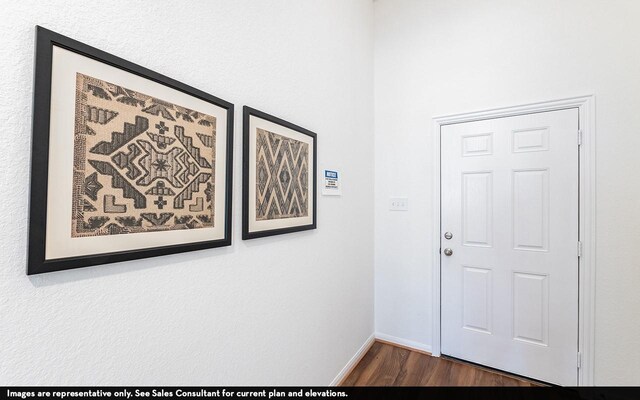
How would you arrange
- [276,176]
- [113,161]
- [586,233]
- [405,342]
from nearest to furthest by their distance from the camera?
[113,161] → [276,176] → [586,233] → [405,342]

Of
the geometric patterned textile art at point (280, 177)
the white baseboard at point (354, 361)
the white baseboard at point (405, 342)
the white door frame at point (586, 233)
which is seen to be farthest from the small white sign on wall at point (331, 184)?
the white door frame at point (586, 233)

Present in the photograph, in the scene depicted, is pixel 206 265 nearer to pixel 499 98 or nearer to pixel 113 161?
pixel 113 161

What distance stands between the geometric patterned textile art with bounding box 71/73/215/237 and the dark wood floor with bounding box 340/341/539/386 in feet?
5.91

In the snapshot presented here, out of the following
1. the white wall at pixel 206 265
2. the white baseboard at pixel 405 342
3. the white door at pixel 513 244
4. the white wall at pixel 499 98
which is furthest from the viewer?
the white baseboard at pixel 405 342

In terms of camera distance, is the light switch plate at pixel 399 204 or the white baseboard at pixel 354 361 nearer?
the white baseboard at pixel 354 361

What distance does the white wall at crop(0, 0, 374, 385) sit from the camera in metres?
0.65

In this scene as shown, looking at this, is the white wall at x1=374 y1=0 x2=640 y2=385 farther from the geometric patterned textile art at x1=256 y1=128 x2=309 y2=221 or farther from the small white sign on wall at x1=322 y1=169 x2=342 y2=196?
the geometric patterned textile art at x1=256 y1=128 x2=309 y2=221

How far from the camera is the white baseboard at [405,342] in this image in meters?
2.42

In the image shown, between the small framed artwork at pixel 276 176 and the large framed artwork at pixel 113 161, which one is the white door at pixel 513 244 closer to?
the small framed artwork at pixel 276 176

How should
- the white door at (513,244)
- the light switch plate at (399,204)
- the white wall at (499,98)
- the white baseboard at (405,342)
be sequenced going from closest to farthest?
the white wall at (499,98), the white door at (513,244), the white baseboard at (405,342), the light switch plate at (399,204)

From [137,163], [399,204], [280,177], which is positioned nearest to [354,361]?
[399,204]

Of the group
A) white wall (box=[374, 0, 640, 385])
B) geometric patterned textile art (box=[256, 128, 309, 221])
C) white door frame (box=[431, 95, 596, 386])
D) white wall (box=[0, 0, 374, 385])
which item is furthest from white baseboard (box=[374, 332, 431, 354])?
geometric patterned textile art (box=[256, 128, 309, 221])

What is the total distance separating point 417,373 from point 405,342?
399 millimetres

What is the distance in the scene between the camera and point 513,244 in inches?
83.0
